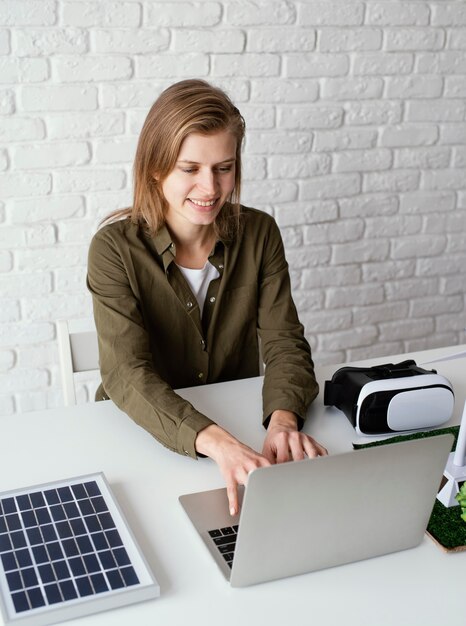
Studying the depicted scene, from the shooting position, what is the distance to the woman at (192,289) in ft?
4.37

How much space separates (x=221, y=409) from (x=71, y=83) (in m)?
1.10

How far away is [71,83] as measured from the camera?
2.07m

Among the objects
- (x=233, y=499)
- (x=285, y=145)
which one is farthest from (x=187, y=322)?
(x=285, y=145)

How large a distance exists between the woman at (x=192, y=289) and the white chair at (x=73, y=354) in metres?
0.11

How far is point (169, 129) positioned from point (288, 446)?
63 cm

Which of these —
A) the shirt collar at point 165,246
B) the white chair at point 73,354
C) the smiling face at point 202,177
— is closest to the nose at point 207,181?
the smiling face at point 202,177

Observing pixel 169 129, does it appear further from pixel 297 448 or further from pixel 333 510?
pixel 333 510

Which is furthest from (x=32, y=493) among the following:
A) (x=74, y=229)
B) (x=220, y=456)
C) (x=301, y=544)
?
(x=74, y=229)

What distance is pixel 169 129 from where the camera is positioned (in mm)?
Answer: 1460

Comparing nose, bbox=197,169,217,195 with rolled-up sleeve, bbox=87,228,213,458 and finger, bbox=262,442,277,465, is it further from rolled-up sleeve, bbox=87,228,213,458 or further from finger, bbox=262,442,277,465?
finger, bbox=262,442,277,465

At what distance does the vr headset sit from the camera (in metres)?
1.31

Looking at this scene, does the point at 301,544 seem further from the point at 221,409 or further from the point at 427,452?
the point at 221,409

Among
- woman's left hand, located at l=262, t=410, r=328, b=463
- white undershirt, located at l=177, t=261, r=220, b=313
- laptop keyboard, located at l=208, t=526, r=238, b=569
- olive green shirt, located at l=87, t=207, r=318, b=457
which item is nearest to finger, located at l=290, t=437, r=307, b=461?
woman's left hand, located at l=262, t=410, r=328, b=463

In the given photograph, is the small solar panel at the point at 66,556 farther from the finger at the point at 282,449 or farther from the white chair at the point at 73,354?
the white chair at the point at 73,354
